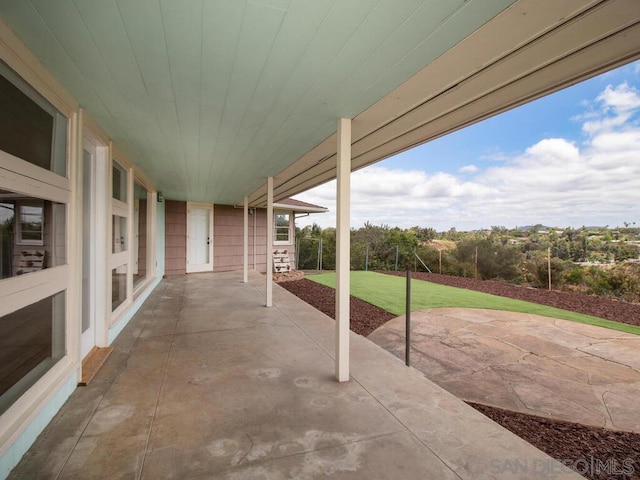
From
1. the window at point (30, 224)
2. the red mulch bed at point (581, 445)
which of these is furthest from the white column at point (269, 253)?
the red mulch bed at point (581, 445)

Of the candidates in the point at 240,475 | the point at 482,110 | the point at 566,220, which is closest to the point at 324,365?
the point at 240,475

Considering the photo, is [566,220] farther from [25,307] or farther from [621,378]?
[25,307]

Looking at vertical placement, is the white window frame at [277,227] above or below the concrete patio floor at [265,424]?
above

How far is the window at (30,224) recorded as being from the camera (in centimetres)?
189

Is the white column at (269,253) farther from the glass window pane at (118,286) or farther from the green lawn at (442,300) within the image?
the green lawn at (442,300)

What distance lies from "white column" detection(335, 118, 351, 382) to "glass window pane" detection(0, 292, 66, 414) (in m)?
2.23

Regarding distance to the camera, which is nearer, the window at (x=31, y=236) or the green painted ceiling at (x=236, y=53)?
the green painted ceiling at (x=236, y=53)

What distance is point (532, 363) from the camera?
3.69 metres

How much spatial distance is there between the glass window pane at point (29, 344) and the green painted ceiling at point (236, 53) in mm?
1575

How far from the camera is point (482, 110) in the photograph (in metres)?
2.29

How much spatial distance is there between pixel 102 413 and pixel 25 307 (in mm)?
933

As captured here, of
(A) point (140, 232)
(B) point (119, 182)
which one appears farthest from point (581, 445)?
(A) point (140, 232)

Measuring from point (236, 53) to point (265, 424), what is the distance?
236 centimetres

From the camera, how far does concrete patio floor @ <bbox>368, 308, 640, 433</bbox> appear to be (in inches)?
109
